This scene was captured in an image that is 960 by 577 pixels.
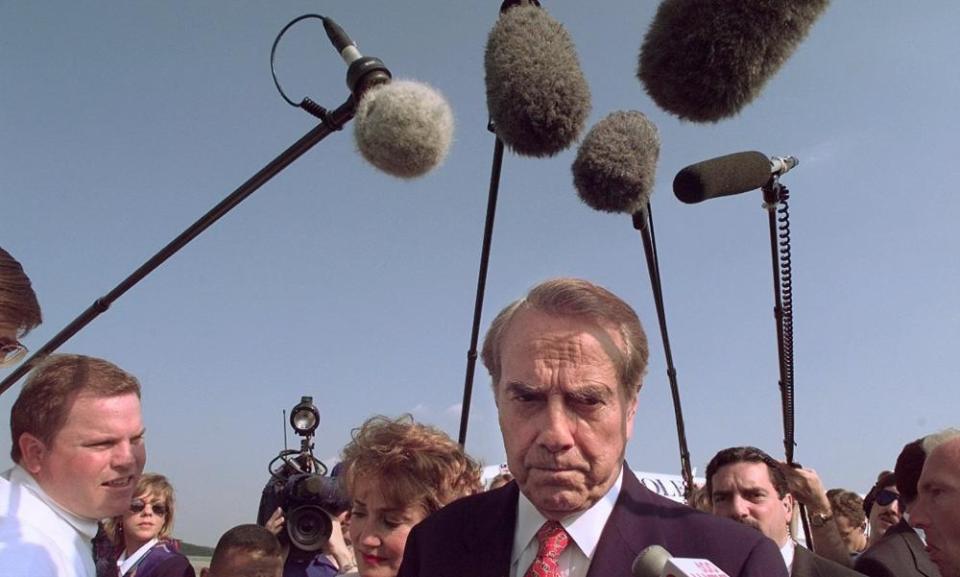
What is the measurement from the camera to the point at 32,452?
2.43m

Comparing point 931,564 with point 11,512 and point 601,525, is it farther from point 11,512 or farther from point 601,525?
point 11,512

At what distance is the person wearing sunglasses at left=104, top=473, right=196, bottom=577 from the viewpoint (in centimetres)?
424

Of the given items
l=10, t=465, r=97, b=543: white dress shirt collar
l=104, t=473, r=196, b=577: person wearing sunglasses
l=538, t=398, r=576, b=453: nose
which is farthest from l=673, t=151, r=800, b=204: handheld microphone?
l=104, t=473, r=196, b=577: person wearing sunglasses

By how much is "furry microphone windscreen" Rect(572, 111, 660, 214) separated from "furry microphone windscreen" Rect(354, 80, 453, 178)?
38 cm

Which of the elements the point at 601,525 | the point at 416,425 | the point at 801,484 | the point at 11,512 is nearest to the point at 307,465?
the point at 416,425

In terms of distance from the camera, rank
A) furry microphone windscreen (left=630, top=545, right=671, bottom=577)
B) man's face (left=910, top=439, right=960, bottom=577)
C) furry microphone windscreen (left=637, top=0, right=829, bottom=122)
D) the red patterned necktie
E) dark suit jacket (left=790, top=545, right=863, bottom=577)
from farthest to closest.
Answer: dark suit jacket (left=790, top=545, right=863, bottom=577) → man's face (left=910, top=439, right=960, bottom=577) → the red patterned necktie → furry microphone windscreen (left=637, top=0, right=829, bottom=122) → furry microphone windscreen (left=630, top=545, right=671, bottom=577)

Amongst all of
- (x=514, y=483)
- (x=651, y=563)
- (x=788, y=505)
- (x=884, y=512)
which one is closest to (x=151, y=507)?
(x=514, y=483)

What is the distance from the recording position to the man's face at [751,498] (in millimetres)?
3830

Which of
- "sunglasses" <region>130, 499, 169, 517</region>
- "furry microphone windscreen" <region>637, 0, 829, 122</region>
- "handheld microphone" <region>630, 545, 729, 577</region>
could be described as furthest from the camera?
"sunglasses" <region>130, 499, 169, 517</region>

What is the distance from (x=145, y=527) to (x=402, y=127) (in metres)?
3.97

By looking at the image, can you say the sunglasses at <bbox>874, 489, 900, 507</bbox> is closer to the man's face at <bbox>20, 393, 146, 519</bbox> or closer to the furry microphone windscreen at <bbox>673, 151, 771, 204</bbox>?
the furry microphone windscreen at <bbox>673, 151, 771, 204</bbox>

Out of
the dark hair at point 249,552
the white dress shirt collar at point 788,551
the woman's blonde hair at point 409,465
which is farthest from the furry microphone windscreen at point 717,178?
the dark hair at point 249,552

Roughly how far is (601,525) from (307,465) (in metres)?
2.94

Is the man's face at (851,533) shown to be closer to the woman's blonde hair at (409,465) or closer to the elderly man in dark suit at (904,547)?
the elderly man in dark suit at (904,547)
